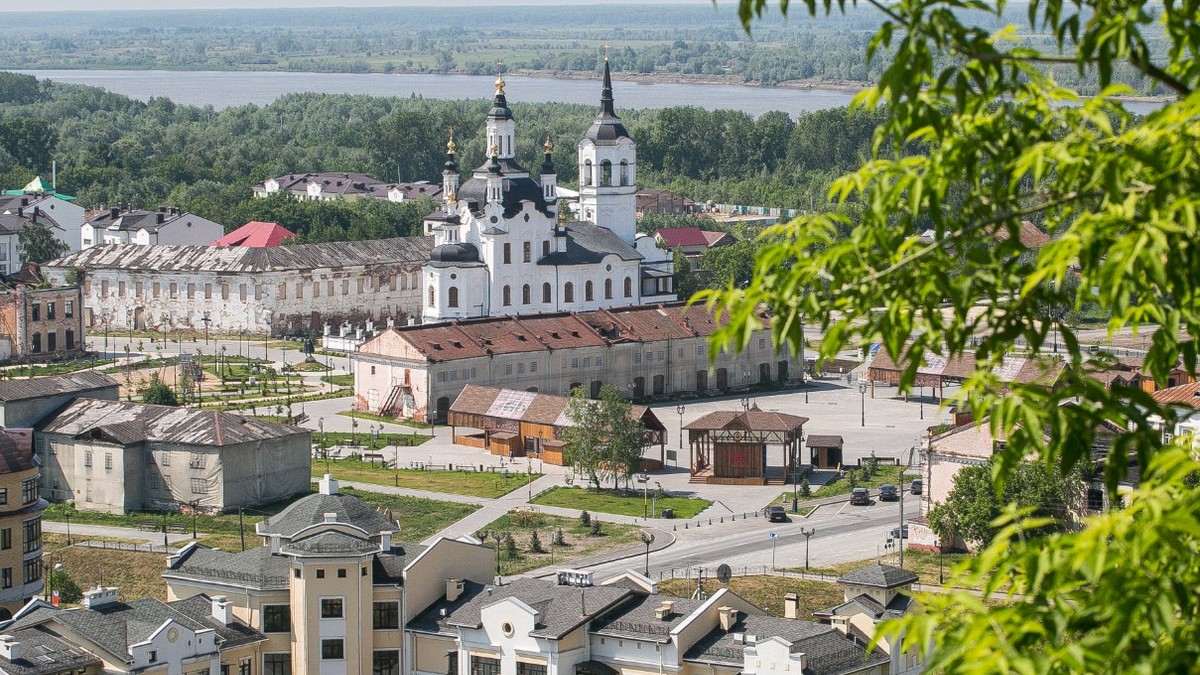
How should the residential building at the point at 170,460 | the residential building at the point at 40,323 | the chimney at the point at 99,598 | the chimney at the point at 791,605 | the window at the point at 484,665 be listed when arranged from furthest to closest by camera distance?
the residential building at the point at 40,323
the residential building at the point at 170,460
the chimney at the point at 791,605
the window at the point at 484,665
the chimney at the point at 99,598

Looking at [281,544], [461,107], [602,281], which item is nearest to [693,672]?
[281,544]

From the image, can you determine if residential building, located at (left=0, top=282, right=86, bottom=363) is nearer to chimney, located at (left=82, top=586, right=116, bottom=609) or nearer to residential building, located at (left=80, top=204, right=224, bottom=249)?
residential building, located at (left=80, top=204, right=224, bottom=249)

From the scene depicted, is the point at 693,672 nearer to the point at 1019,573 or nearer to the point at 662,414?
the point at 1019,573

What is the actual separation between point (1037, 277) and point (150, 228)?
88.4m

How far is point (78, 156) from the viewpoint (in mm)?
130250

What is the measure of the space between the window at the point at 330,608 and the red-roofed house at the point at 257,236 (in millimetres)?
60089

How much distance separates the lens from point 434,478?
5291 cm

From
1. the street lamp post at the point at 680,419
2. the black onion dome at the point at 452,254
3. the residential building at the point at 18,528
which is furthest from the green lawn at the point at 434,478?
the black onion dome at the point at 452,254

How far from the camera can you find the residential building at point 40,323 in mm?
72500

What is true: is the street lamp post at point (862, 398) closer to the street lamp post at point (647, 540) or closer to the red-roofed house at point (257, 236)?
the street lamp post at point (647, 540)

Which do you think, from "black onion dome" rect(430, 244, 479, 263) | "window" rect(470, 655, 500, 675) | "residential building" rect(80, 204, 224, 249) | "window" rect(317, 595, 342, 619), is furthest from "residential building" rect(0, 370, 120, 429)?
"residential building" rect(80, 204, 224, 249)

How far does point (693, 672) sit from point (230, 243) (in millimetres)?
64589

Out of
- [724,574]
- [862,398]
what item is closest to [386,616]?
[724,574]

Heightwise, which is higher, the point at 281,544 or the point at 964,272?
the point at 964,272
